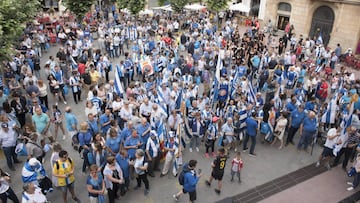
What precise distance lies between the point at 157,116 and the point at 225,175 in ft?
9.14

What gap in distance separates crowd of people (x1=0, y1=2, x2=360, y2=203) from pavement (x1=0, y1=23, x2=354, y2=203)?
0.22 m

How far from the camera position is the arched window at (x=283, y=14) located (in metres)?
27.6

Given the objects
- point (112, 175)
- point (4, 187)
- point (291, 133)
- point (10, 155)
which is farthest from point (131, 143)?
point (291, 133)

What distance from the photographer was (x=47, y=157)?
9484mm

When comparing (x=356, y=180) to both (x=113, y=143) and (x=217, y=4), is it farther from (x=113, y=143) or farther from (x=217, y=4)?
(x=217, y=4)

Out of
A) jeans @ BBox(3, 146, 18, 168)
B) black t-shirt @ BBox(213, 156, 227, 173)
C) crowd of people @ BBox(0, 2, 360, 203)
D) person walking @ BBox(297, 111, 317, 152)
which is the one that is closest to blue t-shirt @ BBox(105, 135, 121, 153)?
crowd of people @ BBox(0, 2, 360, 203)

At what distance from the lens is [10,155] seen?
8625 millimetres

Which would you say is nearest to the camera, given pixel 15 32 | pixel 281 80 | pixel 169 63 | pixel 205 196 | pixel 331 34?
pixel 205 196

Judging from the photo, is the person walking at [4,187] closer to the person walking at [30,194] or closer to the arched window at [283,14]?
the person walking at [30,194]

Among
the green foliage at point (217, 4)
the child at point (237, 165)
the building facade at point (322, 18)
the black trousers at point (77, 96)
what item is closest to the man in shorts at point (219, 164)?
the child at point (237, 165)

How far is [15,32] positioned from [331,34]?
22.3 metres

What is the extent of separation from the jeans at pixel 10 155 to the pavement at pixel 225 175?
0.24 m

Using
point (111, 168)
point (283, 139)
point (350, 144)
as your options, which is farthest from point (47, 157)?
point (350, 144)

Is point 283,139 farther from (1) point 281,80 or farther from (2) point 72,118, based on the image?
(2) point 72,118
